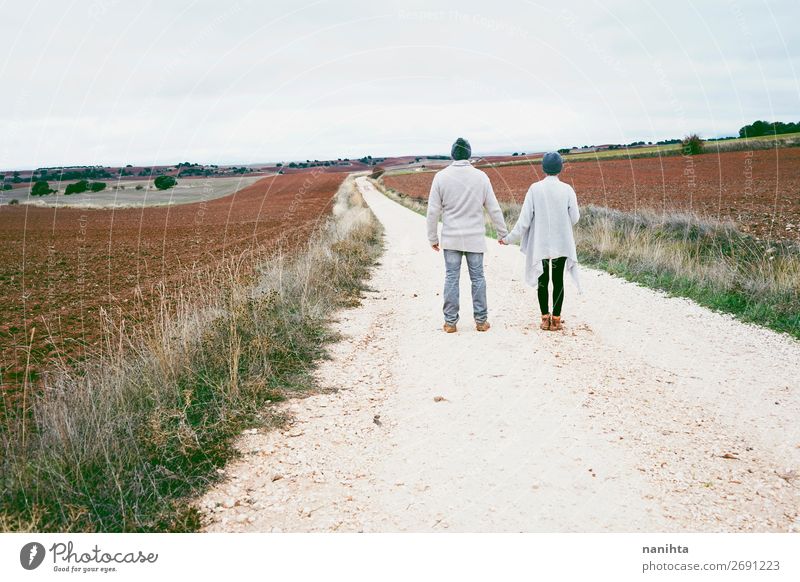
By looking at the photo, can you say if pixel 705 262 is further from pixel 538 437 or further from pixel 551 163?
pixel 538 437

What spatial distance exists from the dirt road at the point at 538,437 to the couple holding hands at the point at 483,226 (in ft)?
1.83

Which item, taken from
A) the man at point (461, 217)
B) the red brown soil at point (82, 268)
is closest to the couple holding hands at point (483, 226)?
the man at point (461, 217)

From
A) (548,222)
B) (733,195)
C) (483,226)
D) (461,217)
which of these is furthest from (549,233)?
(733,195)

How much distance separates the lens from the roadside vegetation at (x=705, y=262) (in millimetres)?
7949

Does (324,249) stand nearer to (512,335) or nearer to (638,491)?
(512,335)

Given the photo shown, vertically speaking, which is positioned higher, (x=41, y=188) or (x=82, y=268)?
(x=41, y=188)

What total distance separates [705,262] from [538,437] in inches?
313

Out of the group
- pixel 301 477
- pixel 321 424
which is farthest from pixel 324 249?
pixel 301 477

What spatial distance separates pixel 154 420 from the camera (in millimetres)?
4258

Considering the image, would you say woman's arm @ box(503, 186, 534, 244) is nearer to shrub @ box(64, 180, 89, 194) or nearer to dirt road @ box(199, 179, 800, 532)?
dirt road @ box(199, 179, 800, 532)

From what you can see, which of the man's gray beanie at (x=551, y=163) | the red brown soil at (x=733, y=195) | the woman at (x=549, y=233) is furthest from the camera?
the red brown soil at (x=733, y=195)

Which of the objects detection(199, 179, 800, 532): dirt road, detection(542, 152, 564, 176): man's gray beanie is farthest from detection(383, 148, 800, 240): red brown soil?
detection(199, 179, 800, 532): dirt road

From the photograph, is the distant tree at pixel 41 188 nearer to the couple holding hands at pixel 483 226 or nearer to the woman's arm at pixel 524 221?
the couple holding hands at pixel 483 226

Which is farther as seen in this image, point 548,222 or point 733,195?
point 733,195
